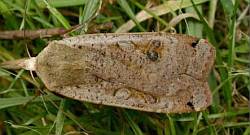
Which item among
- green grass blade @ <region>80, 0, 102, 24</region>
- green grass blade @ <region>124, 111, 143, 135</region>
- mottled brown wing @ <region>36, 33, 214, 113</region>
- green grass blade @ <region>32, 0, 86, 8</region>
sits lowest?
green grass blade @ <region>124, 111, 143, 135</region>

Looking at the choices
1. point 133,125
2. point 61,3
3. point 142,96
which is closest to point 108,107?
point 133,125

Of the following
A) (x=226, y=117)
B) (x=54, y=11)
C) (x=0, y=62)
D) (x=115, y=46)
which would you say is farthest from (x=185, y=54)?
(x=0, y=62)

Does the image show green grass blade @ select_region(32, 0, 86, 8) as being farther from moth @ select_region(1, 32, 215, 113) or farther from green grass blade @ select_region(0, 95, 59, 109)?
green grass blade @ select_region(0, 95, 59, 109)

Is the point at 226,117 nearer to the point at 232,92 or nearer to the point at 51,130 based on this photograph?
the point at 232,92

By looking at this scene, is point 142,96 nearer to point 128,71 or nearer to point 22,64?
point 128,71

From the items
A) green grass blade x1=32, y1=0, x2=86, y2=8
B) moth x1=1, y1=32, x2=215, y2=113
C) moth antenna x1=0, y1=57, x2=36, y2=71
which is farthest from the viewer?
green grass blade x1=32, y1=0, x2=86, y2=8

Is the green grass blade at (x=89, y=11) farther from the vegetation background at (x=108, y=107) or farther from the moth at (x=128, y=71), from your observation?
the moth at (x=128, y=71)

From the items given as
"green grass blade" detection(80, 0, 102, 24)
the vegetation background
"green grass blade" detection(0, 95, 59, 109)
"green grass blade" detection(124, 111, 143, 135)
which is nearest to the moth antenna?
the vegetation background
